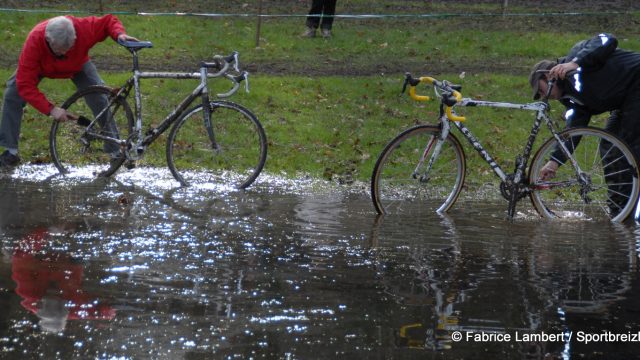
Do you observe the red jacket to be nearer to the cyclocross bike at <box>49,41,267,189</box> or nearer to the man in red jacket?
the man in red jacket

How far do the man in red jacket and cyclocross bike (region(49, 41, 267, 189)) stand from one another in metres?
0.20

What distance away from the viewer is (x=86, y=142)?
399 inches

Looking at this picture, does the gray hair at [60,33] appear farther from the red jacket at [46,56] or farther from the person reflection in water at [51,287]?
the person reflection in water at [51,287]

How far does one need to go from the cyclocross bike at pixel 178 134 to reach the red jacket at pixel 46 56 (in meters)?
0.32

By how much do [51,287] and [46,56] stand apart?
4636mm

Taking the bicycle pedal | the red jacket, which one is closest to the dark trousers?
the red jacket

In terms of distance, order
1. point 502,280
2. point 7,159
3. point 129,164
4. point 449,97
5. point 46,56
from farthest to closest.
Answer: point 7,159 < point 129,164 < point 46,56 < point 449,97 < point 502,280

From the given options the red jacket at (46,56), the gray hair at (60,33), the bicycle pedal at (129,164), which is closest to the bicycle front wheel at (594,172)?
the bicycle pedal at (129,164)

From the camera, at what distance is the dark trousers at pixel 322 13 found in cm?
1825

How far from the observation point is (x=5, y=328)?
4828 millimetres

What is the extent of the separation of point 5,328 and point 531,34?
15.4 meters

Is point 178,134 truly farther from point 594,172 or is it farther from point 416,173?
point 594,172

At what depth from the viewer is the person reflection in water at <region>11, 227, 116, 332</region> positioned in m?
5.09

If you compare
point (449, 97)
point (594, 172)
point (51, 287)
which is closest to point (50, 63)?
point (449, 97)
